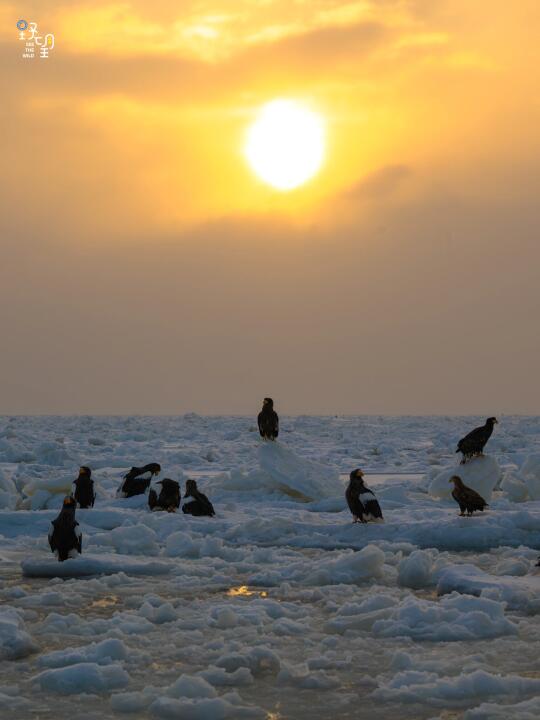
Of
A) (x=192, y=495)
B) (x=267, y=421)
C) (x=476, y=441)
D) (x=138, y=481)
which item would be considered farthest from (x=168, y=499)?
(x=476, y=441)

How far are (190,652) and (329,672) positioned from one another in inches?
45.5

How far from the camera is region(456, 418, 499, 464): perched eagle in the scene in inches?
684

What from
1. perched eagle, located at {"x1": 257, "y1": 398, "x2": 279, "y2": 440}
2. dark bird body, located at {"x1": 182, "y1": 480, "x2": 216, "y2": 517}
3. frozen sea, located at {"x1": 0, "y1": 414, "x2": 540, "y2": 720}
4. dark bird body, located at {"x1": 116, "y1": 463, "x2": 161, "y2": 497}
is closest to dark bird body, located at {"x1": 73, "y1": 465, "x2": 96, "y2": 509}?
frozen sea, located at {"x1": 0, "y1": 414, "x2": 540, "y2": 720}

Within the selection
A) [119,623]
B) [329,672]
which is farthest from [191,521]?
[329,672]

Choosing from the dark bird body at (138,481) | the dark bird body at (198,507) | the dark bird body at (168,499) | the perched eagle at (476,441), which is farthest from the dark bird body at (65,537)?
the perched eagle at (476,441)

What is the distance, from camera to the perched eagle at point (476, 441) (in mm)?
17375

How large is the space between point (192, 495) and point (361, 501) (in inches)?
139

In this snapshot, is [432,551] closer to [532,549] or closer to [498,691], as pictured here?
[532,549]

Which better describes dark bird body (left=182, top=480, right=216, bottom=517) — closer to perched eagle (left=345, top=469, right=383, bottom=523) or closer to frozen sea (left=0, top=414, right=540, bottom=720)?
frozen sea (left=0, top=414, right=540, bottom=720)

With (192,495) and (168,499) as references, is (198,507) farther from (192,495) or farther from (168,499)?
(168,499)

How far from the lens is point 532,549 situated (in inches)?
514

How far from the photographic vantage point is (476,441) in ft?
57.6

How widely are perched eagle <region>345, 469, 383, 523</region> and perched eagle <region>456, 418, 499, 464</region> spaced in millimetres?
3804

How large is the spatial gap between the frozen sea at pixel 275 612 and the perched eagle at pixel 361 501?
0.66 ft
